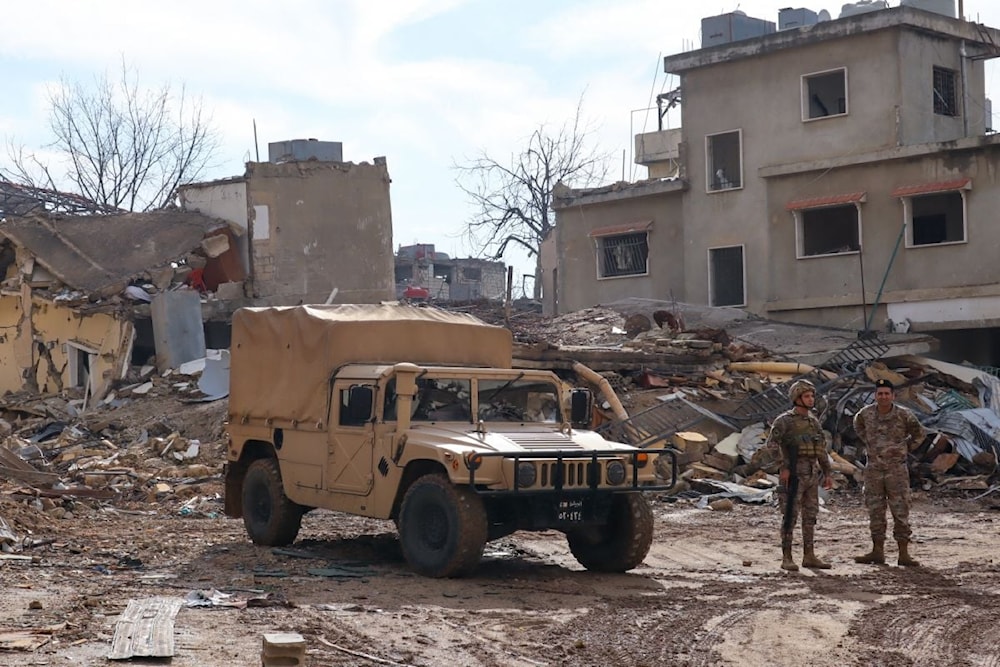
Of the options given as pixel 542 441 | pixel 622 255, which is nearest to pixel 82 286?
pixel 622 255

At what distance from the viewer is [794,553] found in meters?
13.3

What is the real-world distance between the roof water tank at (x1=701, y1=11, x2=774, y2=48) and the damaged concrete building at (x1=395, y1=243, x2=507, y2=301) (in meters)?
21.2

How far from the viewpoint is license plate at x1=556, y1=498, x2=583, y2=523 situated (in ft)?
37.1

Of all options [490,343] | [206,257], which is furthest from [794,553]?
[206,257]

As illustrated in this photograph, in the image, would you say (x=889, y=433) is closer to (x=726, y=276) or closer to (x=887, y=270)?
(x=887, y=270)

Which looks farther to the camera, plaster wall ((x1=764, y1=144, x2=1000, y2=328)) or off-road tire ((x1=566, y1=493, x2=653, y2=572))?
plaster wall ((x1=764, y1=144, x2=1000, y2=328))

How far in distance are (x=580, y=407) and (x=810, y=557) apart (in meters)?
2.47

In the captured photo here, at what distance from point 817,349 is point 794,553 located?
12.8 meters

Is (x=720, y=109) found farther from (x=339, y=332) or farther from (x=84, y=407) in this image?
(x=339, y=332)

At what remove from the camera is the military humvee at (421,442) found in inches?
438

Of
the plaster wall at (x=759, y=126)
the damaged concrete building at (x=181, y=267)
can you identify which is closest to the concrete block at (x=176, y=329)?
the damaged concrete building at (x=181, y=267)

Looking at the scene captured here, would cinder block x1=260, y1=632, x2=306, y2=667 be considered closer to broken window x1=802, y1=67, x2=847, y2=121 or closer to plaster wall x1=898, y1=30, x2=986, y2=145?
plaster wall x1=898, y1=30, x2=986, y2=145

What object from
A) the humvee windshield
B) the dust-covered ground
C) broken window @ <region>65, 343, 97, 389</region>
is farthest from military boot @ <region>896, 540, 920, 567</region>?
broken window @ <region>65, 343, 97, 389</region>

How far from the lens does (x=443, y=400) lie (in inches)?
481
